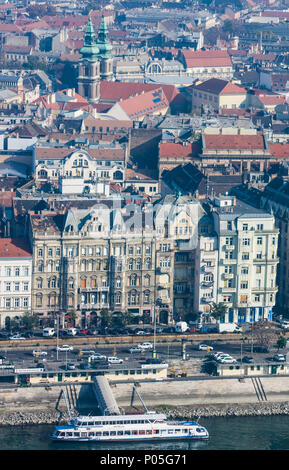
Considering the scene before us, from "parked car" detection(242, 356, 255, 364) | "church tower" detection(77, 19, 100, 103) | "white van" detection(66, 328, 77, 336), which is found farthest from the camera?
"church tower" detection(77, 19, 100, 103)

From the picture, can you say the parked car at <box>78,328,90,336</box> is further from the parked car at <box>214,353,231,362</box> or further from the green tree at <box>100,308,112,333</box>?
the parked car at <box>214,353,231,362</box>

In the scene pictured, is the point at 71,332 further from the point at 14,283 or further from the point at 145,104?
the point at 145,104

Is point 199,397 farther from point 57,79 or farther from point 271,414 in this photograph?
point 57,79

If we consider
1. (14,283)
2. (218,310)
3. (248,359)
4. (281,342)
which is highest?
(14,283)

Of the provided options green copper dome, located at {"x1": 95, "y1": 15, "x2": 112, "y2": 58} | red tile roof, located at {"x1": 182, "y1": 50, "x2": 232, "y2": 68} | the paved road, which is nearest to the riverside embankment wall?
the paved road

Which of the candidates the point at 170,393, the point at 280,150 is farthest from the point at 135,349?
the point at 280,150

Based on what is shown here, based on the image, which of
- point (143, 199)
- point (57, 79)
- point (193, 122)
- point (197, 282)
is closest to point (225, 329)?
point (197, 282)

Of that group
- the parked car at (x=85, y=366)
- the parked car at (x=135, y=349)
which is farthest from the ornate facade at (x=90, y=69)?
the parked car at (x=85, y=366)

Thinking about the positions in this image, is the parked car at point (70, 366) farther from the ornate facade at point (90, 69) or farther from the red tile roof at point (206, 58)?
the red tile roof at point (206, 58)
